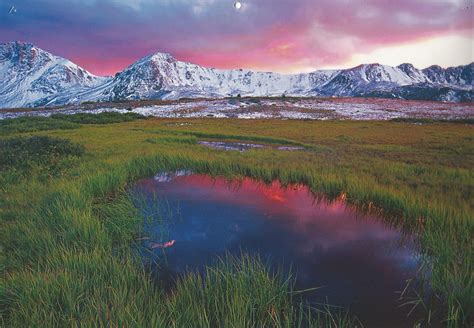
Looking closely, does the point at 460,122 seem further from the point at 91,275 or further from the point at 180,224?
the point at 91,275

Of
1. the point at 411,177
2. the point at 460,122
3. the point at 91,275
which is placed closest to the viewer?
the point at 91,275

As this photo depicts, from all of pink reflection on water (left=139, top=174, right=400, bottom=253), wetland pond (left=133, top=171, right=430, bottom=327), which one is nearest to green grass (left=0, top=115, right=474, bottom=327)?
wetland pond (left=133, top=171, right=430, bottom=327)

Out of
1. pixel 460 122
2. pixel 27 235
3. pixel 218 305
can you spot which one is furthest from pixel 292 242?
pixel 460 122

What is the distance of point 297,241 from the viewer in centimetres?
591

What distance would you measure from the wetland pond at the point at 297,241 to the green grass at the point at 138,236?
0.42 meters

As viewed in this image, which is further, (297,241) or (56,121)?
(56,121)

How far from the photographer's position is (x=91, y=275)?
13.7 feet

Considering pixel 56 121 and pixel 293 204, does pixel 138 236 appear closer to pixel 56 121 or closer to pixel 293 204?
pixel 293 204

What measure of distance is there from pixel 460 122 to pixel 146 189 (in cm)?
4696

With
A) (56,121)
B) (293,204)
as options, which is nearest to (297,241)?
(293,204)

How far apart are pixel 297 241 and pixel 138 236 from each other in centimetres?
349

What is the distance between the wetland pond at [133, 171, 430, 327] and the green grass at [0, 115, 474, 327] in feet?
1.38

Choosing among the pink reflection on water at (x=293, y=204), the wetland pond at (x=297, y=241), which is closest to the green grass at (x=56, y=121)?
the pink reflection on water at (x=293, y=204)

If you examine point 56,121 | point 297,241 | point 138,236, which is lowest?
point 297,241
